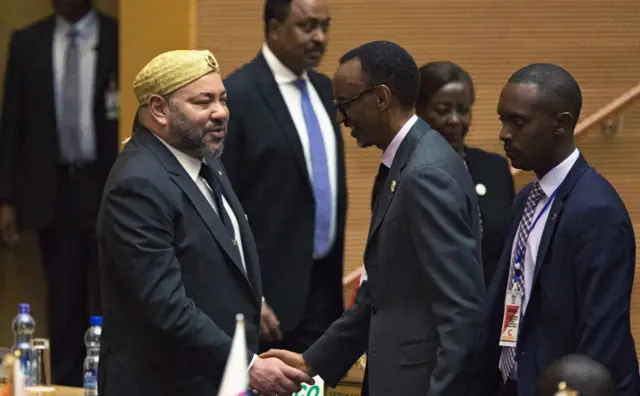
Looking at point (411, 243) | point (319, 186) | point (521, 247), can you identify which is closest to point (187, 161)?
point (411, 243)

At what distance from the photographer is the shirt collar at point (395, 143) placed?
4.34m

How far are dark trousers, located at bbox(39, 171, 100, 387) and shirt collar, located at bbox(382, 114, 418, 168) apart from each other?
3.51m

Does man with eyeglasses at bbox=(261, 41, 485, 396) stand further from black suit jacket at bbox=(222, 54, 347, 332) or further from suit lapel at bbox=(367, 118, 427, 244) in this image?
black suit jacket at bbox=(222, 54, 347, 332)

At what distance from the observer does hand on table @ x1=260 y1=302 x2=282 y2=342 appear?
579 cm

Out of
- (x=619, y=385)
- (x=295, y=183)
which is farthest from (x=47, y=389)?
(x=619, y=385)

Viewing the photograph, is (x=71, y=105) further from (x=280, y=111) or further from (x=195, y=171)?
(x=195, y=171)

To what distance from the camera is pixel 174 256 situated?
4.52 m

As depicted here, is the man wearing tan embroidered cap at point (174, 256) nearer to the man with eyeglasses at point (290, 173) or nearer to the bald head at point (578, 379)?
the man with eyeglasses at point (290, 173)

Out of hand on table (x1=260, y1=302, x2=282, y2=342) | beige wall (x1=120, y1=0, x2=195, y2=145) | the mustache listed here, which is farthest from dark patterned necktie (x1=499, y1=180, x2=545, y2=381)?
beige wall (x1=120, y1=0, x2=195, y2=145)

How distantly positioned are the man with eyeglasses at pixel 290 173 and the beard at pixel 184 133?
1164 mm

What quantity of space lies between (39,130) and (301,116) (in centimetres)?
212

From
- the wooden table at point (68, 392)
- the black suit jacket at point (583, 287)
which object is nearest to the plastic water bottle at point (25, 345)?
the wooden table at point (68, 392)

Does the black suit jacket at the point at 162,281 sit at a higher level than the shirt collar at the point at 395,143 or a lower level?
lower

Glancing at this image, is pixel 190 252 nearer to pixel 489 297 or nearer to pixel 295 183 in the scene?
pixel 489 297
